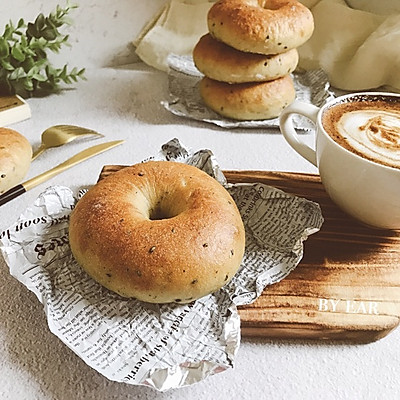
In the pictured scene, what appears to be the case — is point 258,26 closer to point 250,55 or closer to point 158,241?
point 250,55

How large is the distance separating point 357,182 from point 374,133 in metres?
0.07

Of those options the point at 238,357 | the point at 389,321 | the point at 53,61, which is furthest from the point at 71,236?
the point at 53,61

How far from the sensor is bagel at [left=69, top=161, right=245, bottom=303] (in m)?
0.50

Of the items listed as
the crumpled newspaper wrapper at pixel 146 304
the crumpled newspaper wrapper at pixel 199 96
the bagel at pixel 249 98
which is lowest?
the crumpled newspaper wrapper at pixel 199 96

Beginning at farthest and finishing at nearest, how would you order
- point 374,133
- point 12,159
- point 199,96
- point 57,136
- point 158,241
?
1. point 199,96
2. point 57,136
3. point 12,159
4. point 374,133
5. point 158,241

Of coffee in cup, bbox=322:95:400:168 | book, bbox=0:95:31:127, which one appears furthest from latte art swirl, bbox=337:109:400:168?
book, bbox=0:95:31:127

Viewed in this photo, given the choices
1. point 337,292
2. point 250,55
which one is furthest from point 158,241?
point 250,55

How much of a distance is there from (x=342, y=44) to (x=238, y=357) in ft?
2.60

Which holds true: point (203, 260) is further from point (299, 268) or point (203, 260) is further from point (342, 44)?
point (342, 44)

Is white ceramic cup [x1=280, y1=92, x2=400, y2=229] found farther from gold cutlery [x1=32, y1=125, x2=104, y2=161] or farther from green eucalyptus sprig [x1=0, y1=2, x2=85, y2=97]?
green eucalyptus sprig [x1=0, y1=2, x2=85, y2=97]

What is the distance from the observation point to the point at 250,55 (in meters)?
0.93

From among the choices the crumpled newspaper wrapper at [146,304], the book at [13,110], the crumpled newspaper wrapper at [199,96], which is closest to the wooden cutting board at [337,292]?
the crumpled newspaper wrapper at [146,304]

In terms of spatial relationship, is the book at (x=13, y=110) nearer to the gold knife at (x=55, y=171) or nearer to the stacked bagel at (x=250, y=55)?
the gold knife at (x=55, y=171)

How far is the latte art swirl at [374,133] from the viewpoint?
589mm
